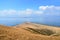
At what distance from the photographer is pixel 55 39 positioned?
6.98 metres

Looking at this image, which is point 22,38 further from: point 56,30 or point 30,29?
point 56,30

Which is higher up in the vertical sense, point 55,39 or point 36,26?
point 36,26

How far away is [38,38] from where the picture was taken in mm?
6727

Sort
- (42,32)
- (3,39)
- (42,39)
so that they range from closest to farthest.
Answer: (3,39)
(42,39)
(42,32)

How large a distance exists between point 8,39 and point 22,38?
60 centimetres

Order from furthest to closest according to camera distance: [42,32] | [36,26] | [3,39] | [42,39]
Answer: [36,26], [42,32], [42,39], [3,39]

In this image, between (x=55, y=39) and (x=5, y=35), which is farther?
(x=55, y=39)

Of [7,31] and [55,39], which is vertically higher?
[7,31]

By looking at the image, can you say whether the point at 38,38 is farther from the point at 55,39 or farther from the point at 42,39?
the point at 55,39

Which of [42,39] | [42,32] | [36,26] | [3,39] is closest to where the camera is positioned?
[3,39]

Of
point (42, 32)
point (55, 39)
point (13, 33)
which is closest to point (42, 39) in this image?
point (55, 39)

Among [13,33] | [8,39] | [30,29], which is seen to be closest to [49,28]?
[30,29]

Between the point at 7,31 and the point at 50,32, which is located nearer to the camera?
the point at 7,31

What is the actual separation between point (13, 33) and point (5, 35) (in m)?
0.48
